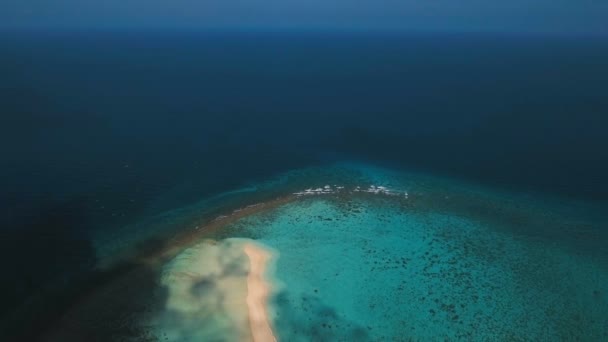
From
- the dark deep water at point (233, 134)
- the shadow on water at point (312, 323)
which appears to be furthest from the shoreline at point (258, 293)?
the dark deep water at point (233, 134)

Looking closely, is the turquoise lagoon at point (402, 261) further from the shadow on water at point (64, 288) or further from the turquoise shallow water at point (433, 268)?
the shadow on water at point (64, 288)

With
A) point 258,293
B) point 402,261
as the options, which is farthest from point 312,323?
point 402,261

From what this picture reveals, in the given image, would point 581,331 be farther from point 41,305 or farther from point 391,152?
point 41,305

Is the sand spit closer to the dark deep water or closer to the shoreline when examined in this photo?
the shoreline

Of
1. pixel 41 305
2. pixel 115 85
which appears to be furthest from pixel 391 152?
pixel 115 85

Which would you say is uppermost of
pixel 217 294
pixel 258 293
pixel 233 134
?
pixel 217 294

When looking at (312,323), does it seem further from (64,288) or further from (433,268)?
(64,288)

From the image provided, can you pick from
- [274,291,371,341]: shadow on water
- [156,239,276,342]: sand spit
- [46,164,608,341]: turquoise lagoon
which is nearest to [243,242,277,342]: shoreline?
[156,239,276,342]: sand spit
